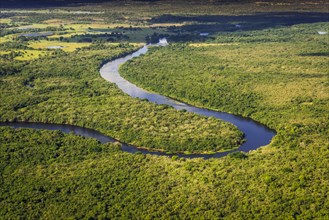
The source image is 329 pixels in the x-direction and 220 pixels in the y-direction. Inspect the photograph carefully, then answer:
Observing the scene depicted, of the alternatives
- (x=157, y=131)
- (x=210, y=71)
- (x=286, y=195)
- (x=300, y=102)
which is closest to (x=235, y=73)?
(x=210, y=71)

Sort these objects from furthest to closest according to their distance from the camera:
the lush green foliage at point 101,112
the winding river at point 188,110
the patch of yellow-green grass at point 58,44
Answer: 1. the patch of yellow-green grass at point 58,44
2. the lush green foliage at point 101,112
3. the winding river at point 188,110

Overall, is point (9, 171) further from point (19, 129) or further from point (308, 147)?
point (308, 147)

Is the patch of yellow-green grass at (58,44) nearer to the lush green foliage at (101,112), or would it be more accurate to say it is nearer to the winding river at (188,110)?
the lush green foliage at (101,112)

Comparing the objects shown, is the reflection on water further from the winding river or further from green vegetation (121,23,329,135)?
green vegetation (121,23,329,135)

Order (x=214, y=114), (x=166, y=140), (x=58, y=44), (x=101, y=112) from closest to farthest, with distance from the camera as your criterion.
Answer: (x=166, y=140) < (x=101, y=112) < (x=214, y=114) < (x=58, y=44)

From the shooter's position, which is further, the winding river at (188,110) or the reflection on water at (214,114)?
the reflection on water at (214,114)

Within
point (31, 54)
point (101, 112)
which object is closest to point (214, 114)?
point (101, 112)

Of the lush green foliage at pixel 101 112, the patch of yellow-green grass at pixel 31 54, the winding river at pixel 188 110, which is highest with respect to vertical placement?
the patch of yellow-green grass at pixel 31 54

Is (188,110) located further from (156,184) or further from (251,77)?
(156,184)

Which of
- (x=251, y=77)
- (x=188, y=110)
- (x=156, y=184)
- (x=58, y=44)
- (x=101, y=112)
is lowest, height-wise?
(x=156, y=184)

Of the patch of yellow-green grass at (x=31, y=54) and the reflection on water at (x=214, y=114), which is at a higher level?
the patch of yellow-green grass at (x=31, y=54)

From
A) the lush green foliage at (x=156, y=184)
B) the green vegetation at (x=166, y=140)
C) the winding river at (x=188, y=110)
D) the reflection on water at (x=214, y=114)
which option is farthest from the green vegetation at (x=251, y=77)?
the lush green foliage at (x=156, y=184)
